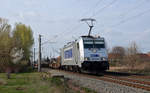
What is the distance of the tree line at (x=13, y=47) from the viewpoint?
30.1 metres

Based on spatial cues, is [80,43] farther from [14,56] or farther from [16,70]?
[16,70]

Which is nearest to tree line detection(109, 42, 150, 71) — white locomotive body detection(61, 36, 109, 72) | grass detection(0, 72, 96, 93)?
white locomotive body detection(61, 36, 109, 72)

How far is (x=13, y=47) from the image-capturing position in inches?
1240

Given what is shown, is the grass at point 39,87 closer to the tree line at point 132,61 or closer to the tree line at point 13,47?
the tree line at point 13,47

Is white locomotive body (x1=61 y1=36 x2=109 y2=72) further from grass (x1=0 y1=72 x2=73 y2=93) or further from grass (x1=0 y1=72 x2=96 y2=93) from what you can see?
grass (x1=0 y1=72 x2=73 y2=93)

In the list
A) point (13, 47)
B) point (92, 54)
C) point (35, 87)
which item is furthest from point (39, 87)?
point (13, 47)

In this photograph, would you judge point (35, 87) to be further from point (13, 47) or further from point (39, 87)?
point (13, 47)

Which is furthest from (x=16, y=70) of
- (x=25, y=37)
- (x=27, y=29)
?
(x=27, y=29)

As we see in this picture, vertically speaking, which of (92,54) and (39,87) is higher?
(92,54)

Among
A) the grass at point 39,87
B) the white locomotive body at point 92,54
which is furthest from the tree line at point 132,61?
the grass at point 39,87

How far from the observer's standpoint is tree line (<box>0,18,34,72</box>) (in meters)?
30.1

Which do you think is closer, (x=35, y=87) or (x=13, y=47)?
(x=35, y=87)

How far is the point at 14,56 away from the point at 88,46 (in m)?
17.2

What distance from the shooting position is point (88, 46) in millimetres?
19422
